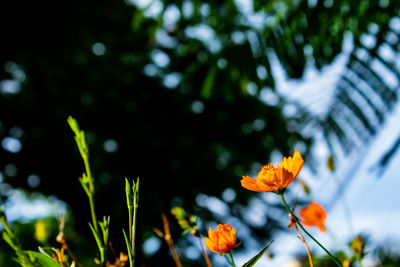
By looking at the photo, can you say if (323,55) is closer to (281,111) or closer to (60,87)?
(281,111)

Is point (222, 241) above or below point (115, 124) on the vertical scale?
below

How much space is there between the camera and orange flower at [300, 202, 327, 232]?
1.03 feet

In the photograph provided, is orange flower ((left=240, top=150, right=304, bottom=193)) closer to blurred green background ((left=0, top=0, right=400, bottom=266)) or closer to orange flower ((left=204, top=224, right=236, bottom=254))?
orange flower ((left=204, top=224, right=236, bottom=254))

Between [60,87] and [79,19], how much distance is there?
505 millimetres

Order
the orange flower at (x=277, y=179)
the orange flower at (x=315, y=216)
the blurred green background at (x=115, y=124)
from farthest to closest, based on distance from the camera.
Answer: the blurred green background at (x=115, y=124) < the orange flower at (x=315, y=216) < the orange flower at (x=277, y=179)

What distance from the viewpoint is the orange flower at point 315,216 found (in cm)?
31

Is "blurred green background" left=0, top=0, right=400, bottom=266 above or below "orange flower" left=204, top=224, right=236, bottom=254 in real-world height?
above

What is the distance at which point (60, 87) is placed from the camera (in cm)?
216

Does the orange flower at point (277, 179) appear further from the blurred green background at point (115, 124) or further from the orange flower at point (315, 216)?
the blurred green background at point (115, 124)

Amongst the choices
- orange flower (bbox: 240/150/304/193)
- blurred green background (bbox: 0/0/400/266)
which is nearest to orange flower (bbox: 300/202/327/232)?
orange flower (bbox: 240/150/304/193)

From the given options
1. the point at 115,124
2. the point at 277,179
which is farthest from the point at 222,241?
the point at 115,124

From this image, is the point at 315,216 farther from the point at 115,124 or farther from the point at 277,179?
the point at 115,124

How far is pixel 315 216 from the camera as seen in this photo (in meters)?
0.32

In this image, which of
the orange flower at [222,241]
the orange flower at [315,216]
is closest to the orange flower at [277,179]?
the orange flower at [222,241]
